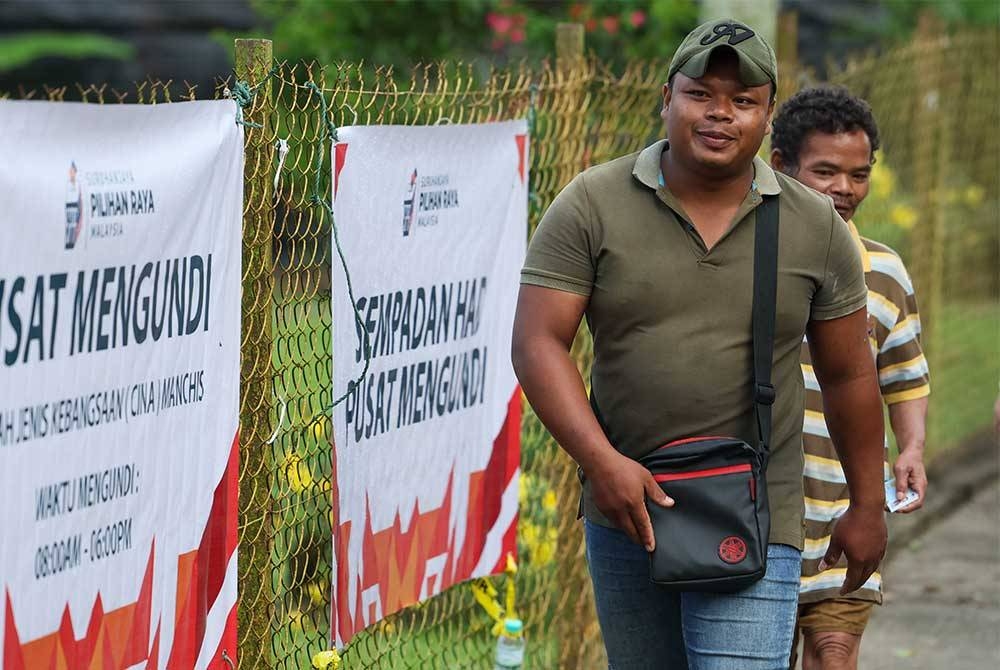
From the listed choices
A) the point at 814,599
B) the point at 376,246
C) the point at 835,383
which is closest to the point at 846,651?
the point at 814,599

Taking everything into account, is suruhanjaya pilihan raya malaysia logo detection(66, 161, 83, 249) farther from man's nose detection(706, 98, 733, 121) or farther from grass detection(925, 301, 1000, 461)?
grass detection(925, 301, 1000, 461)

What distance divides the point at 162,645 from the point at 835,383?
1.51 m

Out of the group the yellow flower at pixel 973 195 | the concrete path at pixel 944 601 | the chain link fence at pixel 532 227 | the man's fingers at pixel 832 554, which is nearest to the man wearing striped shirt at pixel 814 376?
the man's fingers at pixel 832 554

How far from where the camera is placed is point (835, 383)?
3.54 m

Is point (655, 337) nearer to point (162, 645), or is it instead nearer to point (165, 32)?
point (162, 645)

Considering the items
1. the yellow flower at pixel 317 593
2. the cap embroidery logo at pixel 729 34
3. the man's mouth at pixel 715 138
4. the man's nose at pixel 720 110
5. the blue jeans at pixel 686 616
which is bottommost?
the yellow flower at pixel 317 593

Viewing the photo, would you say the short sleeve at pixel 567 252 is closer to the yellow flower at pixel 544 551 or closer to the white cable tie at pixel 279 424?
the white cable tie at pixel 279 424

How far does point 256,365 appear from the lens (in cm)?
351

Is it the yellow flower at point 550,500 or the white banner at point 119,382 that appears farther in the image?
the yellow flower at point 550,500

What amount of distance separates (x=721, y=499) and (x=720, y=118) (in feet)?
2.48

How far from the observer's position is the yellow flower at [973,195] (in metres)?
9.53

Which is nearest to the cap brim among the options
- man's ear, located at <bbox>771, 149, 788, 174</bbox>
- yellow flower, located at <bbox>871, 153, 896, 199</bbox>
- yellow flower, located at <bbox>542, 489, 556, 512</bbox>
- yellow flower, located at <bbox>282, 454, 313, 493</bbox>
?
man's ear, located at <bbox>771, 149, 788, 174</bbox>

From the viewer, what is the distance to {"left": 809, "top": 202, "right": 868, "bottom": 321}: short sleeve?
340 cm

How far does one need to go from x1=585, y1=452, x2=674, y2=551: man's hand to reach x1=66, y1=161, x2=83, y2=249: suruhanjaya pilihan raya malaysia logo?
3.67 feet
